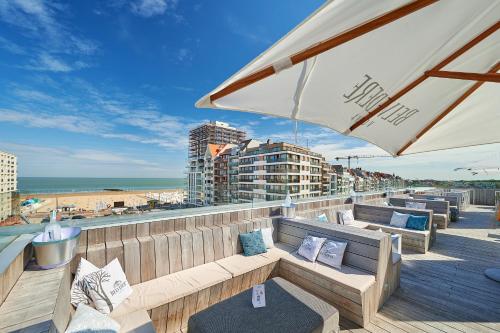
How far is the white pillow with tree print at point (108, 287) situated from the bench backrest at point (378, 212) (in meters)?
5.50

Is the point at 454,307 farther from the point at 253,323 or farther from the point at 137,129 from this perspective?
the point at 137,129

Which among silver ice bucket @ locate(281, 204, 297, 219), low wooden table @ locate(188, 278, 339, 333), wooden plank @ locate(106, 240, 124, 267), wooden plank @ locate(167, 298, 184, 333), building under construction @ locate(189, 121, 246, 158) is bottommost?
wooden plank @ locate(167, 298, 184, 333)

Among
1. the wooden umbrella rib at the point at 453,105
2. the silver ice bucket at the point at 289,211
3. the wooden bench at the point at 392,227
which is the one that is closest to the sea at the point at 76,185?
the silver ice bucket at the point at 289,211

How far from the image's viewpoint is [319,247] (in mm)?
2875

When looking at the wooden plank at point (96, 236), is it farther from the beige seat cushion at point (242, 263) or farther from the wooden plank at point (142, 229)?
the beige seat cushion at point (242, 263)

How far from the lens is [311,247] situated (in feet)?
9.62

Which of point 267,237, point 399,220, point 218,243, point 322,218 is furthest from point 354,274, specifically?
point 399,220

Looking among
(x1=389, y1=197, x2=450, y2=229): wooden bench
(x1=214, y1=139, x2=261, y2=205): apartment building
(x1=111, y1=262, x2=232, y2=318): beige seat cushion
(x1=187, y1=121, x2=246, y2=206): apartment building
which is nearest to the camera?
(x1=111, y1=262, x2=232, y2=318): beige seat cushion

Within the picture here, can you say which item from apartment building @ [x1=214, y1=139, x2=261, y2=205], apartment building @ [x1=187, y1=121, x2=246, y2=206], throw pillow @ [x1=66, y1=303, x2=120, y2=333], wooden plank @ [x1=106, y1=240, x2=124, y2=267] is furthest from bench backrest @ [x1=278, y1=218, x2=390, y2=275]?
apartment building @ [x1=187, y1=121, x2=246, y2=206]

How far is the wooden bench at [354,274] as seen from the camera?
2281 millimetres

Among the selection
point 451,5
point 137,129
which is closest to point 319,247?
point 451,5

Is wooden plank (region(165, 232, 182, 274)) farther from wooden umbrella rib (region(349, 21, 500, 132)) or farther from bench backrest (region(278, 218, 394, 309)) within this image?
wooden umbrella rib (region(349, 21, 500, 132))

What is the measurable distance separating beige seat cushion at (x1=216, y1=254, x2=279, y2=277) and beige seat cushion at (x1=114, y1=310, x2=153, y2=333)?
104 cm

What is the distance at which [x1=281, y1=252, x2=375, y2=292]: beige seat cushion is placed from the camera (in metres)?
2.29
